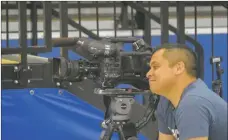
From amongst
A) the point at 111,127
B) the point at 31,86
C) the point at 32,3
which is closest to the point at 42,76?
the point at 31,86

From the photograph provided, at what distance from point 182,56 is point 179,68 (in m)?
0.08

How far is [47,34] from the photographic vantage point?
14.8ft

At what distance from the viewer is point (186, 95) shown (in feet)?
10.5

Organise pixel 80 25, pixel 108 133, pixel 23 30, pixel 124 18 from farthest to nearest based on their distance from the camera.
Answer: pixel 124 18 < pixel 80 25 < pixel 23 30 < pixel 108 133

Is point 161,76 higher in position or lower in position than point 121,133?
higher

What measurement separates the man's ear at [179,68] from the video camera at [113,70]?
0.87 meters

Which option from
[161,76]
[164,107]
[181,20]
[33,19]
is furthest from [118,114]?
[33,19]

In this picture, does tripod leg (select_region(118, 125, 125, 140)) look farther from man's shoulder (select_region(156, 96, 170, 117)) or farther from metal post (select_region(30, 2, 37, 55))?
metal post (select_region(30, 2, 37, 55))

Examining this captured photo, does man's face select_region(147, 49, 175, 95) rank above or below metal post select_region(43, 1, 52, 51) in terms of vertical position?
below

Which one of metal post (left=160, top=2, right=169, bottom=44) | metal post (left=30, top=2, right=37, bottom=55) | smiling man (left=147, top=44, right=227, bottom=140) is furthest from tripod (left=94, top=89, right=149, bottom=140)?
metal post (left=30, top=2, right=37, bottom=55)

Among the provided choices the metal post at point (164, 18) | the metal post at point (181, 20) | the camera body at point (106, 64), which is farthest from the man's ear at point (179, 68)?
the metal post at point (181, 20)

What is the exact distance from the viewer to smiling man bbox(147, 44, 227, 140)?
3098mm

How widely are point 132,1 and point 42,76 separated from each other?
6.19 ft

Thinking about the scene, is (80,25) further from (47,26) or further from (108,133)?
(108,133)
